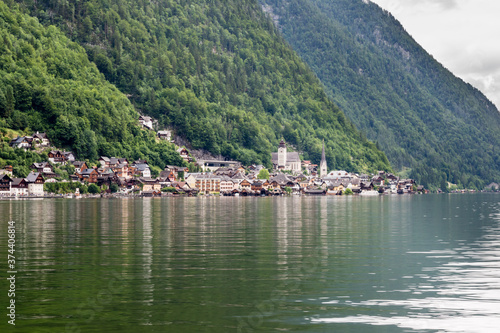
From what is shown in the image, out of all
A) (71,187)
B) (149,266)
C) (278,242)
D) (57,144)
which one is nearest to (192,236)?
(278,242)

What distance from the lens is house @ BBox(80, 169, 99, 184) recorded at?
17550cm

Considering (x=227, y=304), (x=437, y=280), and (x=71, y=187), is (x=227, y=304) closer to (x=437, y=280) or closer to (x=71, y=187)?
(x=437, y=280)

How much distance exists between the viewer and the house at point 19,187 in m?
151

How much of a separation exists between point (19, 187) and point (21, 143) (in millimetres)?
18875

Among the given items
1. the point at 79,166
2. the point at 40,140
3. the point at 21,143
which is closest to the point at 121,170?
the point at 79,166

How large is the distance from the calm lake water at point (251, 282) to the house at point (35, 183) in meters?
102

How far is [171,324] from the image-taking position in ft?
80.2

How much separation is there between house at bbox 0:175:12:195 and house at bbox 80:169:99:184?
2633cm

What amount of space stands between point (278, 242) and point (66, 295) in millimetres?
22890

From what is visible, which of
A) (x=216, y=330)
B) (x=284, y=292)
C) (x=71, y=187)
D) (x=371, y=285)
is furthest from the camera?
(x=71, y=187)

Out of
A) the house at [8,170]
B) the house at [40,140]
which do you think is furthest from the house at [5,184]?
the house at [40,140]

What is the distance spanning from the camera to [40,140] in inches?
7032

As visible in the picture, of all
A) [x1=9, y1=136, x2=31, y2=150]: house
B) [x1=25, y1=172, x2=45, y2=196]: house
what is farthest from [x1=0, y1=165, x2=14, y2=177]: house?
[x1=9, y1=136, x2=31, y2=150]: house

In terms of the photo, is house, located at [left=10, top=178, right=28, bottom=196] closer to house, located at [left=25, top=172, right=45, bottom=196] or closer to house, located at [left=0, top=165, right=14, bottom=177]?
house, located at [left=25, top=172, right=45, bottom=196]
